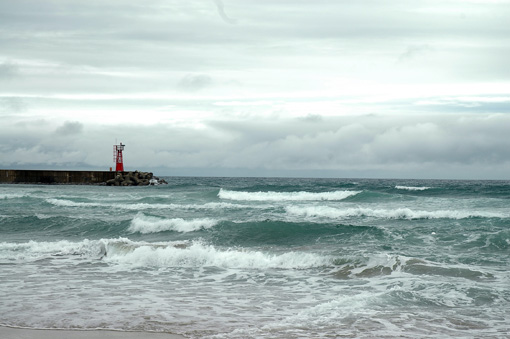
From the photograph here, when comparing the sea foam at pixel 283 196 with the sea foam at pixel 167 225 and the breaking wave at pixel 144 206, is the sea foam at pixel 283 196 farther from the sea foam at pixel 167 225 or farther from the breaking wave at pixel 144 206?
the sea foam at pixel 167 225

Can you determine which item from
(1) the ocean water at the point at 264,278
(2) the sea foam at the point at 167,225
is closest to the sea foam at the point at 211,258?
(1) the ocean water at the point at 264,278

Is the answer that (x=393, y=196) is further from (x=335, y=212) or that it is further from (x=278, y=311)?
(x=278, y=311)

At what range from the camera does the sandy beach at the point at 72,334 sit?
5.57 m

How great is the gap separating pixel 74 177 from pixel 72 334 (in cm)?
5635

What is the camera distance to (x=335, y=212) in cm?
2197

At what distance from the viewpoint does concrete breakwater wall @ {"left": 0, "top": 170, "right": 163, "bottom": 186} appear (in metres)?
54.9

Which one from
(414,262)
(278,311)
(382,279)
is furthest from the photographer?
(414,262)

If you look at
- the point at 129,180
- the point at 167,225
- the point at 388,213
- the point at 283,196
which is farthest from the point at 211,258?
the point at 129,180

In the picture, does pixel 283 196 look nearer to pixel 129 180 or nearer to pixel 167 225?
pixel 167 225

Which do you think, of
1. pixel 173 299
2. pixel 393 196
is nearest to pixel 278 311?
pixel 173 299

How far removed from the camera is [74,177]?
58.8 metres

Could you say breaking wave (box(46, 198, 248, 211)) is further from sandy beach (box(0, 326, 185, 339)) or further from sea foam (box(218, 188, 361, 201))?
sandy beach (box(0, 326, 185, 339))

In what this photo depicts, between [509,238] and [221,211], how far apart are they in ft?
42.4

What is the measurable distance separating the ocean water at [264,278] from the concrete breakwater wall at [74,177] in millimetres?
36323
